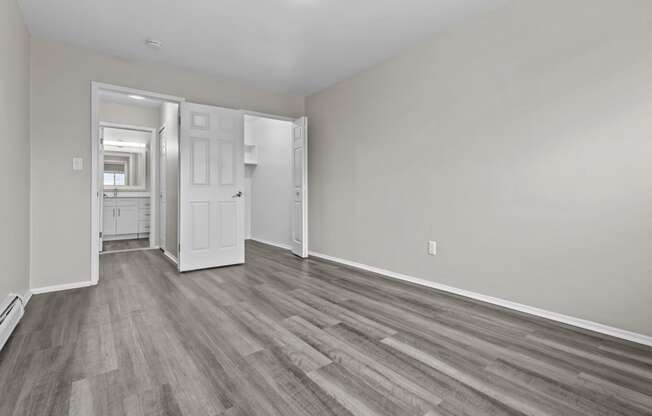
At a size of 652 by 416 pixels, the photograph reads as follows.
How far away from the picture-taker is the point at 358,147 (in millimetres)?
3848

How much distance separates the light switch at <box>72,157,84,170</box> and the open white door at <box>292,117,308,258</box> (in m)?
2.51

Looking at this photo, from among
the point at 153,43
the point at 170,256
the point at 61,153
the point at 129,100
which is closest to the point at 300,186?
the point at 170,256

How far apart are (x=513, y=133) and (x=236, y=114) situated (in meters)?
3.18

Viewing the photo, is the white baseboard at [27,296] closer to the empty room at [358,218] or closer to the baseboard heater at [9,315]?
the empty room at [358,218]

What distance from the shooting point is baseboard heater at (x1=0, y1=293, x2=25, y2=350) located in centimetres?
181

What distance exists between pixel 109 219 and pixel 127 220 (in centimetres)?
30

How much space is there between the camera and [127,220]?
6.25m

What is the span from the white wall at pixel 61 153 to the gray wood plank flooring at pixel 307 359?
40 cm

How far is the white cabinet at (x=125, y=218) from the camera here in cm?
604

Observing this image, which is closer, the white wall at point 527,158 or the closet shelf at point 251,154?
the white wall at point 527,158

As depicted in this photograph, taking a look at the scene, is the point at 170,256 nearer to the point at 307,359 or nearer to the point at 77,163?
the point at 77,163

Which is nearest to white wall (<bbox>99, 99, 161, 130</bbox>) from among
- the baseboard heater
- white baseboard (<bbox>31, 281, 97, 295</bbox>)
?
white baseboard (<bbox>31, 281, 97, 295</bbox>)

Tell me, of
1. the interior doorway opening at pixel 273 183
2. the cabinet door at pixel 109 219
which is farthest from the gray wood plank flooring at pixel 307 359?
the cabinet door at pixel 109 219

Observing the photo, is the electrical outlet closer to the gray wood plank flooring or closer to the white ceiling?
the gray wood plank flooring
